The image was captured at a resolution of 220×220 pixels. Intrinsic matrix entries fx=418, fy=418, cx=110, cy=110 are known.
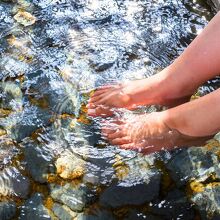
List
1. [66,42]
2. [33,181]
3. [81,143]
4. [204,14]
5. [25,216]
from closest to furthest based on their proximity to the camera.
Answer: [25,216], [33,181], [81,143], [66,42], [204,14]

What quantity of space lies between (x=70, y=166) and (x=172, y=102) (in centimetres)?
72

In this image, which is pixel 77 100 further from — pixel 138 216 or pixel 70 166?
pixel 138 216

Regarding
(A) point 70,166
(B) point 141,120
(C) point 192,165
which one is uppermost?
(B) point 141,120

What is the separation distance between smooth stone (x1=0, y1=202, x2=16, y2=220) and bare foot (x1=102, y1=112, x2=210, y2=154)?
67cm

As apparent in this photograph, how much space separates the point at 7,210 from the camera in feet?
7.03

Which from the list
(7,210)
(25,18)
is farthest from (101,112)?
(25,18)

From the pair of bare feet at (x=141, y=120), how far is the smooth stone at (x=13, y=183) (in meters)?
0.54

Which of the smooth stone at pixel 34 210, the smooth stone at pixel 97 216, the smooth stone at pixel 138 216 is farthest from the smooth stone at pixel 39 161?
the smooth stone at pixel 138 216

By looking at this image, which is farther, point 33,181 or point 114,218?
point 33,181

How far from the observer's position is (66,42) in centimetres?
301

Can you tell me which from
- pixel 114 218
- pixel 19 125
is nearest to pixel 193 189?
pixel 114 218

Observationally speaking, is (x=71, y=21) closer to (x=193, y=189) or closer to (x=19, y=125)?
(x=19, y=125)

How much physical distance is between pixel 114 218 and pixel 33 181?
1.61 feet

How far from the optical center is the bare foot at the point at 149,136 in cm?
233
